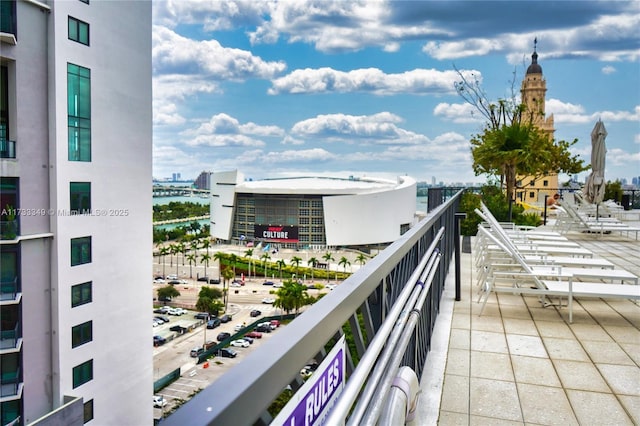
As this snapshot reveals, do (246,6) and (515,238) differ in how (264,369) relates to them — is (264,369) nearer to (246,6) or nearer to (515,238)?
(515,238)

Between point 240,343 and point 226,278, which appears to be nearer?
point 240,343

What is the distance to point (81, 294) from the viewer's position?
24.4 meters

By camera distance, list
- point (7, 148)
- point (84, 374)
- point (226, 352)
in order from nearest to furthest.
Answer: point (7, 148), point (84, 374), point (226, 352)

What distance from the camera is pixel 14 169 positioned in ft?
70.1

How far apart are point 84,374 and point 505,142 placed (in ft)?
75.0

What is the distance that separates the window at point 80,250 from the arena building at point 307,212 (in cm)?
4382

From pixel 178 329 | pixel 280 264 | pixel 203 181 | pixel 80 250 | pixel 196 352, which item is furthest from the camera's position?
pixel 203 181

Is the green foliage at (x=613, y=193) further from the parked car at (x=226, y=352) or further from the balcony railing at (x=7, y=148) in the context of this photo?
the parked car at (x=226, y=352)

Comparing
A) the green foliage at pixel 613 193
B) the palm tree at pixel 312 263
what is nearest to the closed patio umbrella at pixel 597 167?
the green foliage at pixel 613 193

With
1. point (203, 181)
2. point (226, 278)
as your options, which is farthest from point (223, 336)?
point (203, 181)

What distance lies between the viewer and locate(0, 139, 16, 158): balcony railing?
21.0m

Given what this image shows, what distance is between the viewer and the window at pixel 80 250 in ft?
76.6

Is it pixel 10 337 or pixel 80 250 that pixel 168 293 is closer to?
pixel 80 250

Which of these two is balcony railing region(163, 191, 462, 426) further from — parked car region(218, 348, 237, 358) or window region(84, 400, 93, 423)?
parked car region(218, 348, 237, 358)
